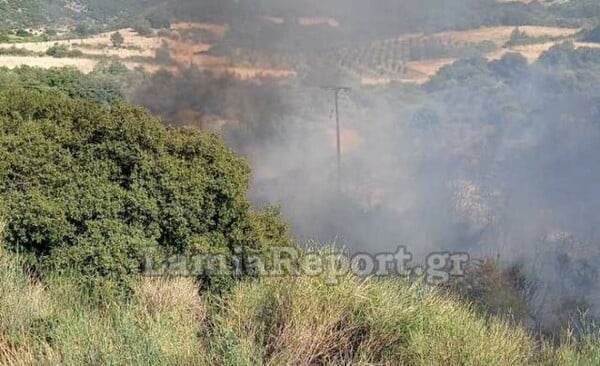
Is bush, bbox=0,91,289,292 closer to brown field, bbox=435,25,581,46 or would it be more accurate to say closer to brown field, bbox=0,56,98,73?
brown field, bbox=0,56,98,73

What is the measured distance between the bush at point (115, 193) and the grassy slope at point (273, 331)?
1.20m

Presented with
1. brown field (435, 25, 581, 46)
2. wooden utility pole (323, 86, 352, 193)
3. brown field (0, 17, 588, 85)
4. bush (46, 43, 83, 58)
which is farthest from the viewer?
bush (46, 43, 83, 58)

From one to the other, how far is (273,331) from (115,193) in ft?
9.84

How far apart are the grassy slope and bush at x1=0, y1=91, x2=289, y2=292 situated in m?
1.20

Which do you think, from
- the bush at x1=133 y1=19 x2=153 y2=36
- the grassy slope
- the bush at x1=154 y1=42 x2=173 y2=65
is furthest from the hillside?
the bush at x1=154 y1=42 x2=173 y2=65

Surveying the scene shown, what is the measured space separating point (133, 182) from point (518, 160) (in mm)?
26543

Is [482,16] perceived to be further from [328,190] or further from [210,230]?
[210,230]

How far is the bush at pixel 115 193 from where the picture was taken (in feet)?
21.3

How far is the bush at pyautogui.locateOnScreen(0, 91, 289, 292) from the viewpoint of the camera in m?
6.50

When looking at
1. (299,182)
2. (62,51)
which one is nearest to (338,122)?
(299,182)

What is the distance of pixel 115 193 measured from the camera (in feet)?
22.5

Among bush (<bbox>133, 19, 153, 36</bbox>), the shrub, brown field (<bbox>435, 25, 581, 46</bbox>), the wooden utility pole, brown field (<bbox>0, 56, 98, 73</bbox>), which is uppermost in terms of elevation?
bush (<bbox>133, 19, 153, 36</bbox>)

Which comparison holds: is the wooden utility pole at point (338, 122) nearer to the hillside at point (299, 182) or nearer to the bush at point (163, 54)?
the hillside at point (299, 182)

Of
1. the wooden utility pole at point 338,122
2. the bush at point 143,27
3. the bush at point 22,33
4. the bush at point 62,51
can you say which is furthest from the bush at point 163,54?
the bush at point 22,33
